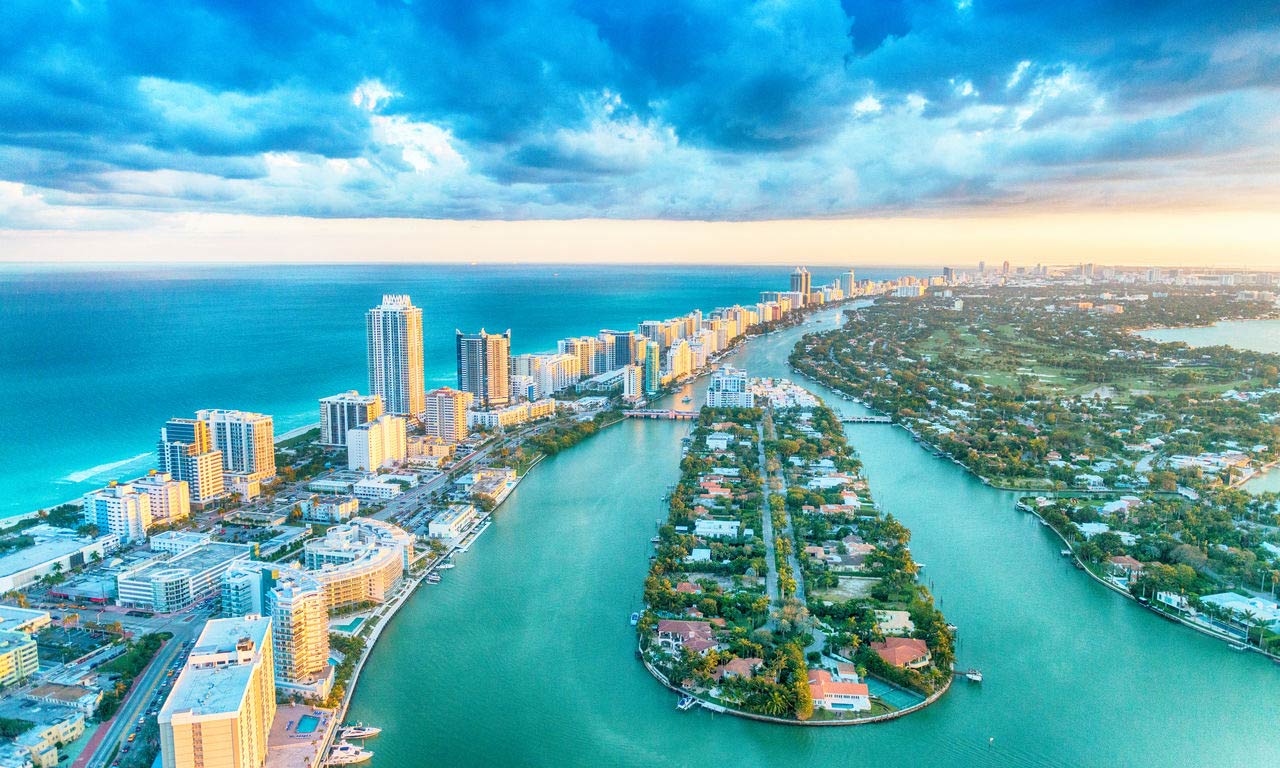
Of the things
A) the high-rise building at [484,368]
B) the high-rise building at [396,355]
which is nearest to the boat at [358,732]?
the high-rise building at [396,355]

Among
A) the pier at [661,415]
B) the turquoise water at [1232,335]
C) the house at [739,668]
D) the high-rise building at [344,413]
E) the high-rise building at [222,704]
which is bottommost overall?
the house at [739,668]

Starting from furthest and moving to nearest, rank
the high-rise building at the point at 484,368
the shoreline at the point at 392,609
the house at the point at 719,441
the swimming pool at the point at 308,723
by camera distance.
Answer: the high-rise building at the point at 484,368 < the house at the point at 719,441 < the shoreline at the point at 392,609 < the swimming pool at the point at 308,723

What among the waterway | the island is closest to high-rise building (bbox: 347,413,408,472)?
the waterway

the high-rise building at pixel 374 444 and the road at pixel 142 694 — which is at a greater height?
the high-rise building at pixel 374 444

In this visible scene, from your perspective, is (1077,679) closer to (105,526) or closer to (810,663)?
(810,663)

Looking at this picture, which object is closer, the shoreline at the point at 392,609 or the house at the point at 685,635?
the shoreline at the point at 392,609

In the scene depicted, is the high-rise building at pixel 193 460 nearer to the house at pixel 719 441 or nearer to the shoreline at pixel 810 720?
the house at pixel 719 441

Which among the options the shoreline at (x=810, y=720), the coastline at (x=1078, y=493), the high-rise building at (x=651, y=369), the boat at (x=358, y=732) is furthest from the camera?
the high-rise building at (x=651, y=369)
